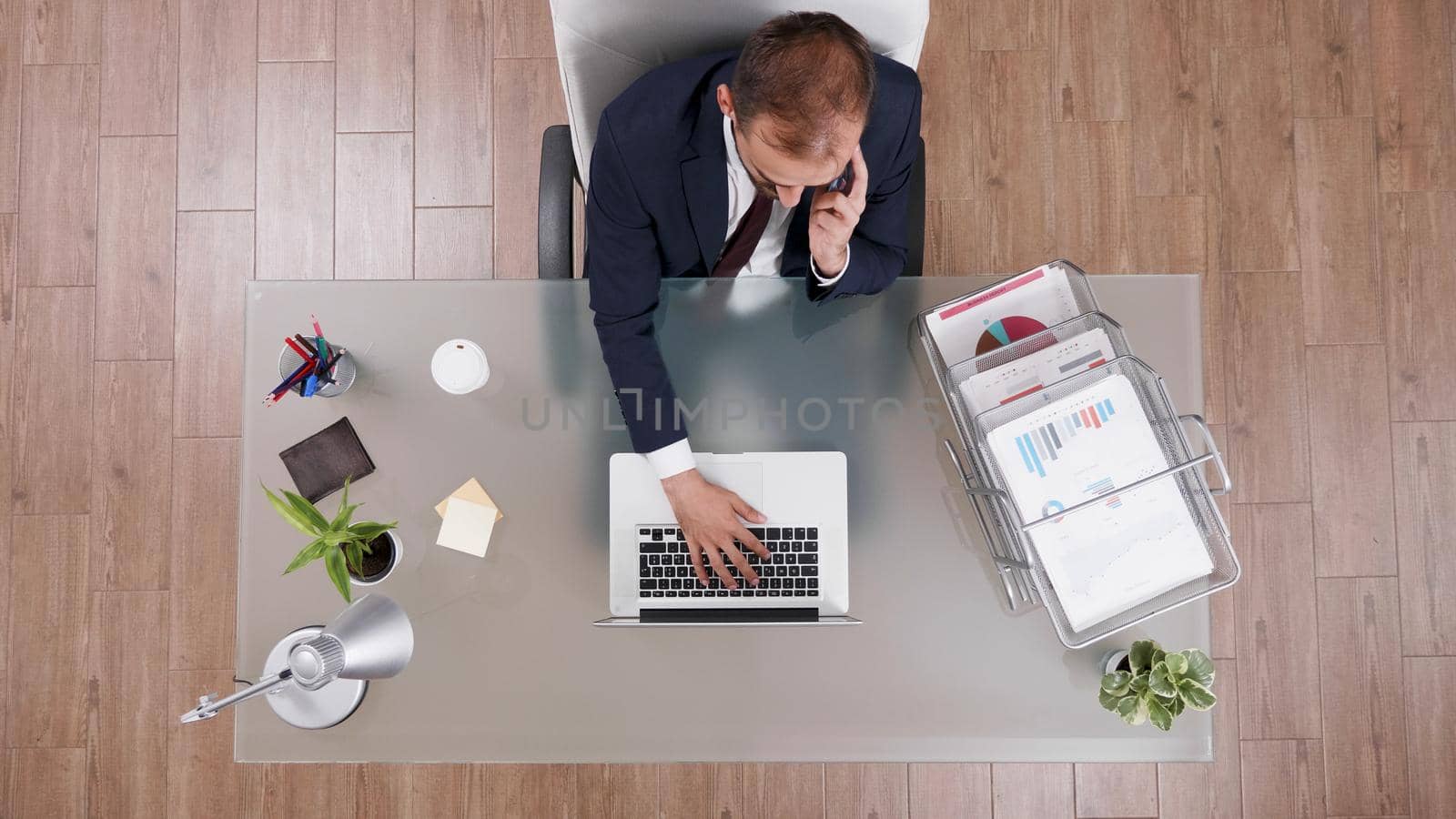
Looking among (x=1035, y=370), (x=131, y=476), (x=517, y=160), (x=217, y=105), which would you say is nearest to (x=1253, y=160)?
(x=1035, y=370)

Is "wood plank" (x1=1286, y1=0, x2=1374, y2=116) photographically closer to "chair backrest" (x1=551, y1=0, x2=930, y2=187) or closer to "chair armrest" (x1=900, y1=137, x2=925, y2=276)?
"chair armrest" (x1=900, y1=137, x2=925, y2=276)

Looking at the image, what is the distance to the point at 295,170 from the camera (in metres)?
2.12

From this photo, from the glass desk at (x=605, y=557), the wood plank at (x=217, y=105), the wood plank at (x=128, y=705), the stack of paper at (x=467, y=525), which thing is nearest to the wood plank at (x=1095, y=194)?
the glass desk at (x=605, y=557)

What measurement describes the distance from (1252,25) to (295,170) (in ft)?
7.94

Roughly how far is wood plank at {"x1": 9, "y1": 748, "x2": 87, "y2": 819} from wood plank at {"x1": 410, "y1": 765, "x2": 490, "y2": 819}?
2.60 ft

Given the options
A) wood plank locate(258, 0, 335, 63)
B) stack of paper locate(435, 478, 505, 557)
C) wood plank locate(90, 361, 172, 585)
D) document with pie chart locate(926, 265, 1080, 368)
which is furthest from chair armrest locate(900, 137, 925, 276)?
wood plank locate(90, 361, 172, 585)

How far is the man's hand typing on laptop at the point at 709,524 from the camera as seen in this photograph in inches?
48.4

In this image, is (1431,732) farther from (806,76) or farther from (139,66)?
(139,66)

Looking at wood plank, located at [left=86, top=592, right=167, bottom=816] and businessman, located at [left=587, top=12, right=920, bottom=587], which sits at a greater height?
businessman, located at [left=587, top=12, right=920, bottom=587]

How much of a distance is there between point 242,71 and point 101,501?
1.12m

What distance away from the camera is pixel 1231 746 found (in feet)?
6.47

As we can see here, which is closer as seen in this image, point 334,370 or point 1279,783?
point 334,370

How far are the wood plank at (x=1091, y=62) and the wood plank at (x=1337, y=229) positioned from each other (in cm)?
45

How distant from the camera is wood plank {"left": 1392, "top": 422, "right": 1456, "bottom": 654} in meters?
2.01
